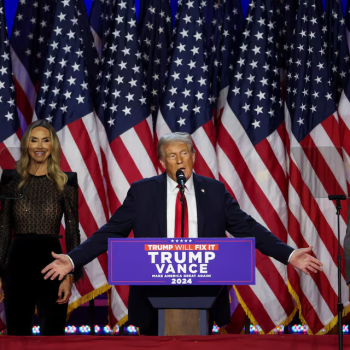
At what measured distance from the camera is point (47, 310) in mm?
3357

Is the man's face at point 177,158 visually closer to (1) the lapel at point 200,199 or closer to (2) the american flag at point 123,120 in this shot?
(1) the lapel at point 200,199

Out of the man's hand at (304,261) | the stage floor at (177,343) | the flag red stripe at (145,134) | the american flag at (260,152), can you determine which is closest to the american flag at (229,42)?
the american flag at (260,152)

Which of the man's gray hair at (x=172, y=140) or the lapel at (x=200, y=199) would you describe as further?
the man's gray hair at (x=172, y=140)

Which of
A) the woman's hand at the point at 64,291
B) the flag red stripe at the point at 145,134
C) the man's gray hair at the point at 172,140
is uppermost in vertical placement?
the flag red stripe at the point at 145,134

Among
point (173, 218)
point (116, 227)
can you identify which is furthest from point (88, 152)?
point (173, 218)

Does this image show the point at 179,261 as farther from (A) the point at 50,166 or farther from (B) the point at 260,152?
(B) the point at 260,152

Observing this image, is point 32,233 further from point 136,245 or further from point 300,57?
point 300,57

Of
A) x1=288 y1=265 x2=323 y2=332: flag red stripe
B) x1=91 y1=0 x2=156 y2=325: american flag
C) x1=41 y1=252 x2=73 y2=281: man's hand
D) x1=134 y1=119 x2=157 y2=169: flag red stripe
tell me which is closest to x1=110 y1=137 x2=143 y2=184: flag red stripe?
x1=91 y1=0 x2=156 y2=325: american flag

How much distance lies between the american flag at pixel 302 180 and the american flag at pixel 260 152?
0.29ft

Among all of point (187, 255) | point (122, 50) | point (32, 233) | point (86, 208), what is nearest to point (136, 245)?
point (187, 255)

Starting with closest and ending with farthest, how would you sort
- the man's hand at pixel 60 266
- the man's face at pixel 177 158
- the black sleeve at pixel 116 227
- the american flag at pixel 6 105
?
the man's hand at pixel 60 266, the black sleeve at pixel 116 227, the man's face at pixel 177 158, the american flag at pixel 6 105

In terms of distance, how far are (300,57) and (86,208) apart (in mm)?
2057

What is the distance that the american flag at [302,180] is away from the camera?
4668mm

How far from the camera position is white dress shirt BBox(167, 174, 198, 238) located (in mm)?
2900
